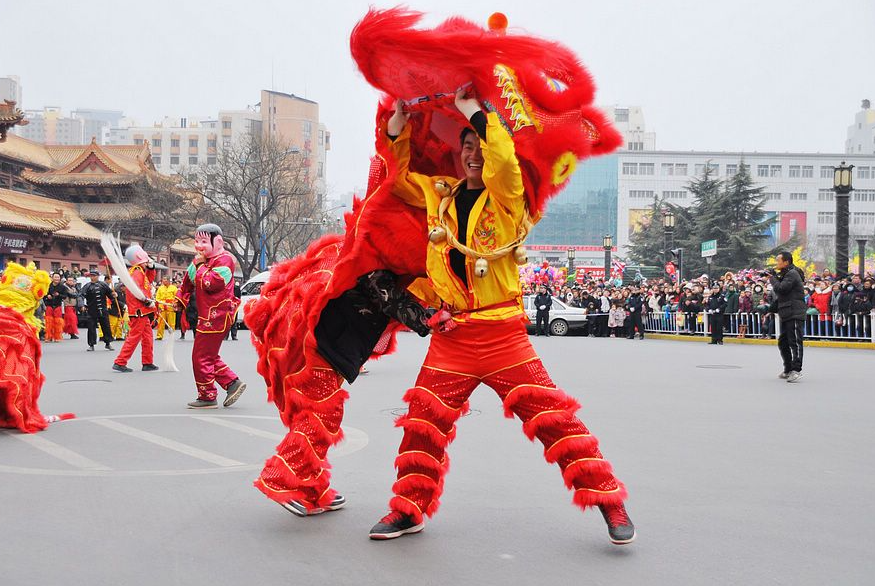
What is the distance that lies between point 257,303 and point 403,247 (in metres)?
1.03

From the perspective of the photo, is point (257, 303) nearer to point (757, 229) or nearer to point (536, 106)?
point (536, 106)

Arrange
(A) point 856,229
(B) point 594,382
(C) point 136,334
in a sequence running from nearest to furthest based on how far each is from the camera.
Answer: (B) point 594,382
(C) point 136,334
(A) point 856,229

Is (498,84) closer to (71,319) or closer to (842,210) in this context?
(842,210)

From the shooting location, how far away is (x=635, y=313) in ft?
83.1

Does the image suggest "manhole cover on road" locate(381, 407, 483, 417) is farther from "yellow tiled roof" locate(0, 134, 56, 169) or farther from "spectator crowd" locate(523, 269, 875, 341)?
"yellow tiled roof" locate(0, 134, 56, 169)

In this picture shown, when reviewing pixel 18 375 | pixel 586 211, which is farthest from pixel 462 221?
pixel 586 211

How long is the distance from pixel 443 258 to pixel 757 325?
20.6 m

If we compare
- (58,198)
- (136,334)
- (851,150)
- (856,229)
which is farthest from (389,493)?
(851,150)

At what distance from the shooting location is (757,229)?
159ft

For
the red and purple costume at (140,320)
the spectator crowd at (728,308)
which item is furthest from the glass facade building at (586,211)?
the red and purple costume at (140,320)

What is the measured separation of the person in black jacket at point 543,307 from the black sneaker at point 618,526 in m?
23.1

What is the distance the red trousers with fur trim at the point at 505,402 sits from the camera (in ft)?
12.4

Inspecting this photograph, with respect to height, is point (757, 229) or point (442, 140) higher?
point (757, 229)

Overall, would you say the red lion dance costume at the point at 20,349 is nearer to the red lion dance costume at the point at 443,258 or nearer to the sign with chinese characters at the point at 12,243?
the red lion dance costume at the point at 443,258
